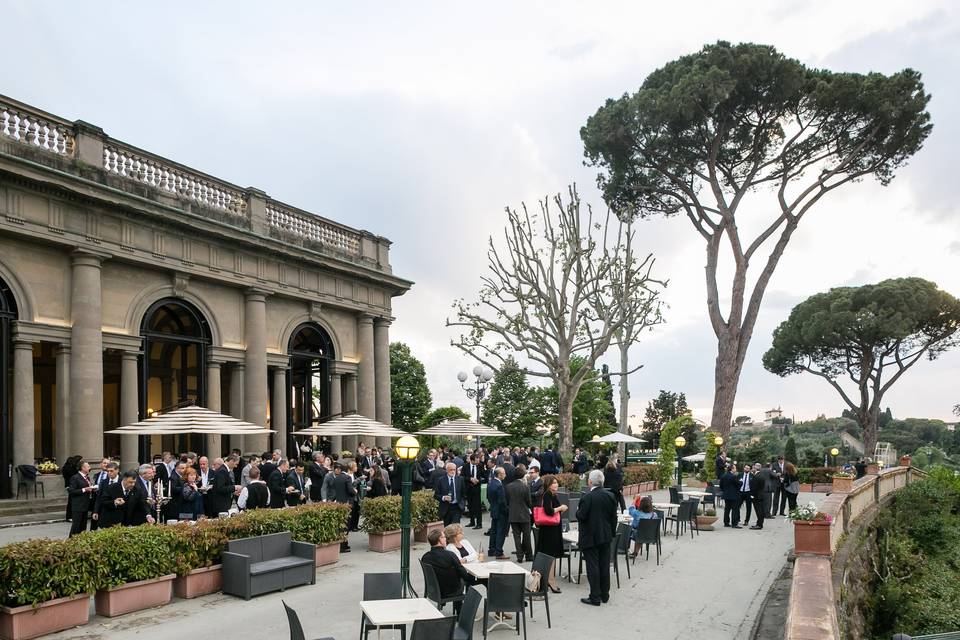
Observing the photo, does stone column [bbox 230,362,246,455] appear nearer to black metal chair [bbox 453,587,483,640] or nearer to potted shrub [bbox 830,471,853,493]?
potted shrub [bbox 830,471,853,493]

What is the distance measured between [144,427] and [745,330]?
26832 millimetres

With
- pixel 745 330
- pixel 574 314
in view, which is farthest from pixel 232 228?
pixel 745 330

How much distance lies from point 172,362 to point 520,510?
1747 centimetres

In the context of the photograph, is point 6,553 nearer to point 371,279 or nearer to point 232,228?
point 232,228

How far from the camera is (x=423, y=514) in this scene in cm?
1348

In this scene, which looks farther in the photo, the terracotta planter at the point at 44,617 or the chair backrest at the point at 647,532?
the chair backrest at the point at 647,532

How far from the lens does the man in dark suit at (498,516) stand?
488 inches

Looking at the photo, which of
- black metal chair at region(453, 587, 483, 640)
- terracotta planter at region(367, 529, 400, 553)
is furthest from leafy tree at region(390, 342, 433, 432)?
black metal chair at region(453, 587, 483, 640)

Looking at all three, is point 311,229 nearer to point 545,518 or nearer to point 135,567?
point 545,518

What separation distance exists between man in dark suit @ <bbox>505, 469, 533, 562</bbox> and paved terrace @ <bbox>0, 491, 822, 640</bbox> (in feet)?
4.28

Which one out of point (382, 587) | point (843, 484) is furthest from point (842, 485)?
point (382, 587)

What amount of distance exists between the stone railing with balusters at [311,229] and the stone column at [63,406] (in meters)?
7.77

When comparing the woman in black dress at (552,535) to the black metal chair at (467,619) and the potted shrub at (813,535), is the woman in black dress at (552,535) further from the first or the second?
the black metal chair at (467,619)

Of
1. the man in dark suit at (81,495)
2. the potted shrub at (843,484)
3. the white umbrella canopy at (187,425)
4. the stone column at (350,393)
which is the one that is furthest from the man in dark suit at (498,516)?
the stone column at (350,393)
